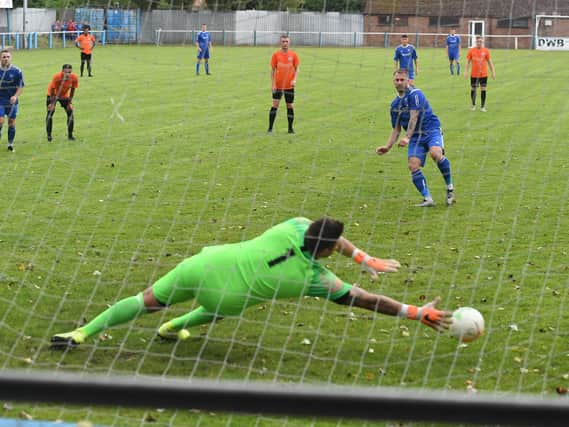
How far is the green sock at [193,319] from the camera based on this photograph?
6.43 meters

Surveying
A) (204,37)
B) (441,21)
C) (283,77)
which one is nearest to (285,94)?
(283,77)

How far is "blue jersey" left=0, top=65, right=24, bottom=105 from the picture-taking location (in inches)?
615

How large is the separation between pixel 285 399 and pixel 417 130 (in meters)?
9.35

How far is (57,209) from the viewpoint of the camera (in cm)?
1066

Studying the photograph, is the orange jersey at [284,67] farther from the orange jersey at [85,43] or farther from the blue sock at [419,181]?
the orange jersey at [85,43]

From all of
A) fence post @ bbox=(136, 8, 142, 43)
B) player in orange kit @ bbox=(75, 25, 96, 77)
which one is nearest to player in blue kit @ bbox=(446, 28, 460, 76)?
player in orange kit @ bbox=(75, 25, 96, 77)

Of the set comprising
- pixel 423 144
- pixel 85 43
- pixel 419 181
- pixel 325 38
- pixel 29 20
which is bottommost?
pixel 419 181

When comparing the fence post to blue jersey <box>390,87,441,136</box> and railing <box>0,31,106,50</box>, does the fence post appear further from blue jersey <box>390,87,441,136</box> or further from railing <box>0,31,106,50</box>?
railing <box>0,31,106,50</box>

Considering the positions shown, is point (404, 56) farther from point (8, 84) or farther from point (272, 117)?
point (8, 84)

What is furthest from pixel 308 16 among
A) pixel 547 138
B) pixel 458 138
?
pixel 547 138

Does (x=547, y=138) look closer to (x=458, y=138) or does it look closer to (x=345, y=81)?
(x=458, y=138)

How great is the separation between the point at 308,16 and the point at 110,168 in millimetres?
4206

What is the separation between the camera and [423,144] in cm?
1126

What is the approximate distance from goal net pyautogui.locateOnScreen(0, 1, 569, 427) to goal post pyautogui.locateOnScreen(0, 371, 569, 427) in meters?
0.04
